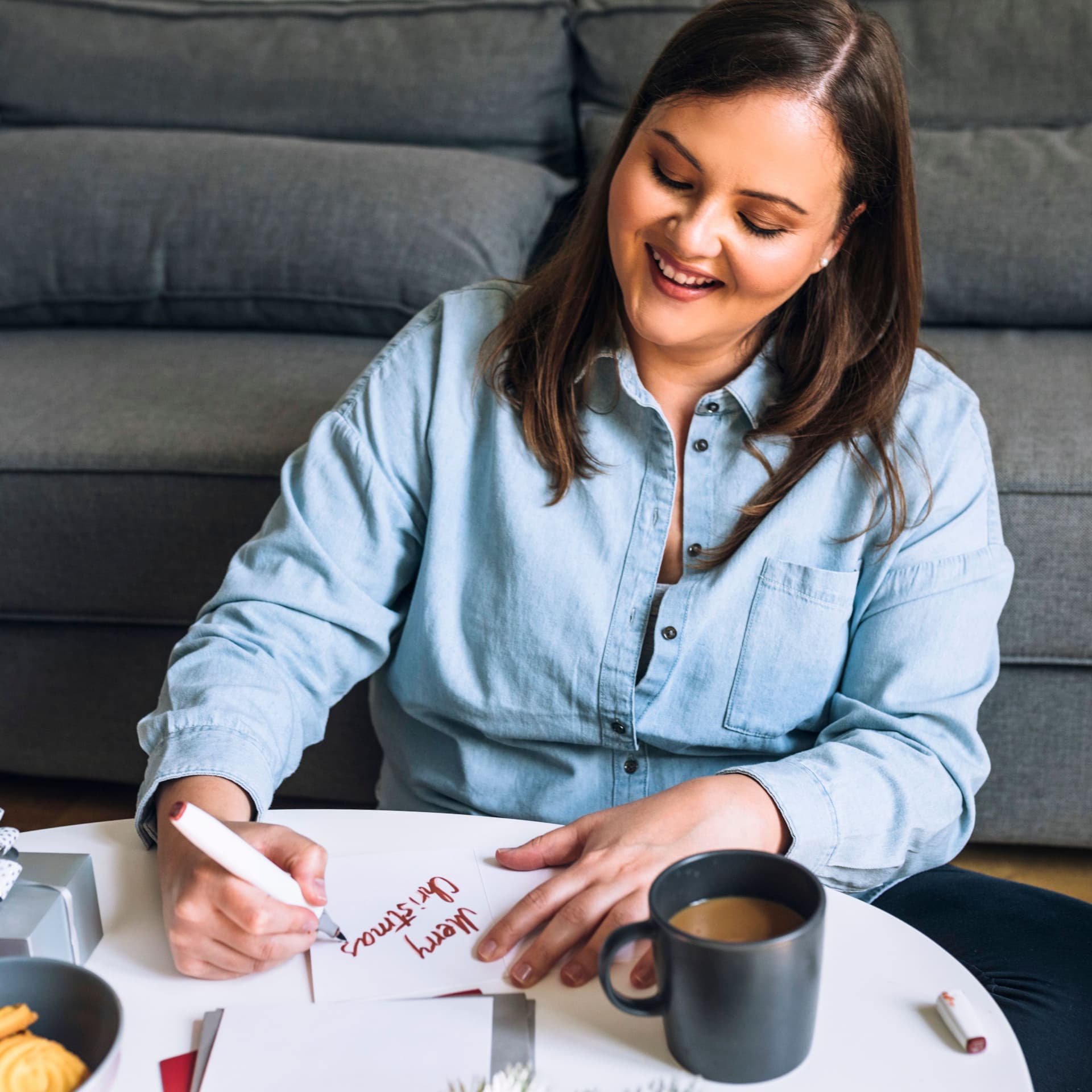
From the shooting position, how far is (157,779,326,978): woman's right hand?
0.60 meters

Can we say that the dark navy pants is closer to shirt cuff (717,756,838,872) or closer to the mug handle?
shirt cuff (717,756,838,872)

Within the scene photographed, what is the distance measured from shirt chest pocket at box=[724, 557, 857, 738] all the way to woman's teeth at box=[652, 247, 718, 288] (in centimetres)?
21

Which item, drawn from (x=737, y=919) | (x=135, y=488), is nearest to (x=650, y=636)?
(x=737, y=919)

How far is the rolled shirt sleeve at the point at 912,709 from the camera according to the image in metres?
0.76

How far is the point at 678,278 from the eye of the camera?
861mm

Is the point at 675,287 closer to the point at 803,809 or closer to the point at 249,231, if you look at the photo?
the point at 803,809

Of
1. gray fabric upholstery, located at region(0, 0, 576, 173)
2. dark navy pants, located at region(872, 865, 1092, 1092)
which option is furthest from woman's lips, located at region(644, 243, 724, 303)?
gray fabric upholstery, located at region(0, 0, 576, 173)

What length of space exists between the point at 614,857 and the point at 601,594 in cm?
29

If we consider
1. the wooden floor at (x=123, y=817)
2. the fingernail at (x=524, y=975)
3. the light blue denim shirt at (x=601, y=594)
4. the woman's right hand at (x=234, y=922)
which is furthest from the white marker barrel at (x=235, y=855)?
the wooden floor at (x=123, y=817)

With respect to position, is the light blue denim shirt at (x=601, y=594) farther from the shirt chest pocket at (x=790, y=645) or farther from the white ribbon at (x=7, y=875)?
the white ribbon at (x=7, y=875)

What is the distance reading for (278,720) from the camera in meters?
0.82

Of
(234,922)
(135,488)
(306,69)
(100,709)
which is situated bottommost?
(100,709)

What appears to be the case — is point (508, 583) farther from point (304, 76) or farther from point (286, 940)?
point (304, 76)

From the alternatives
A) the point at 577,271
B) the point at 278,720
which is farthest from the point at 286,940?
the point at 577,271
